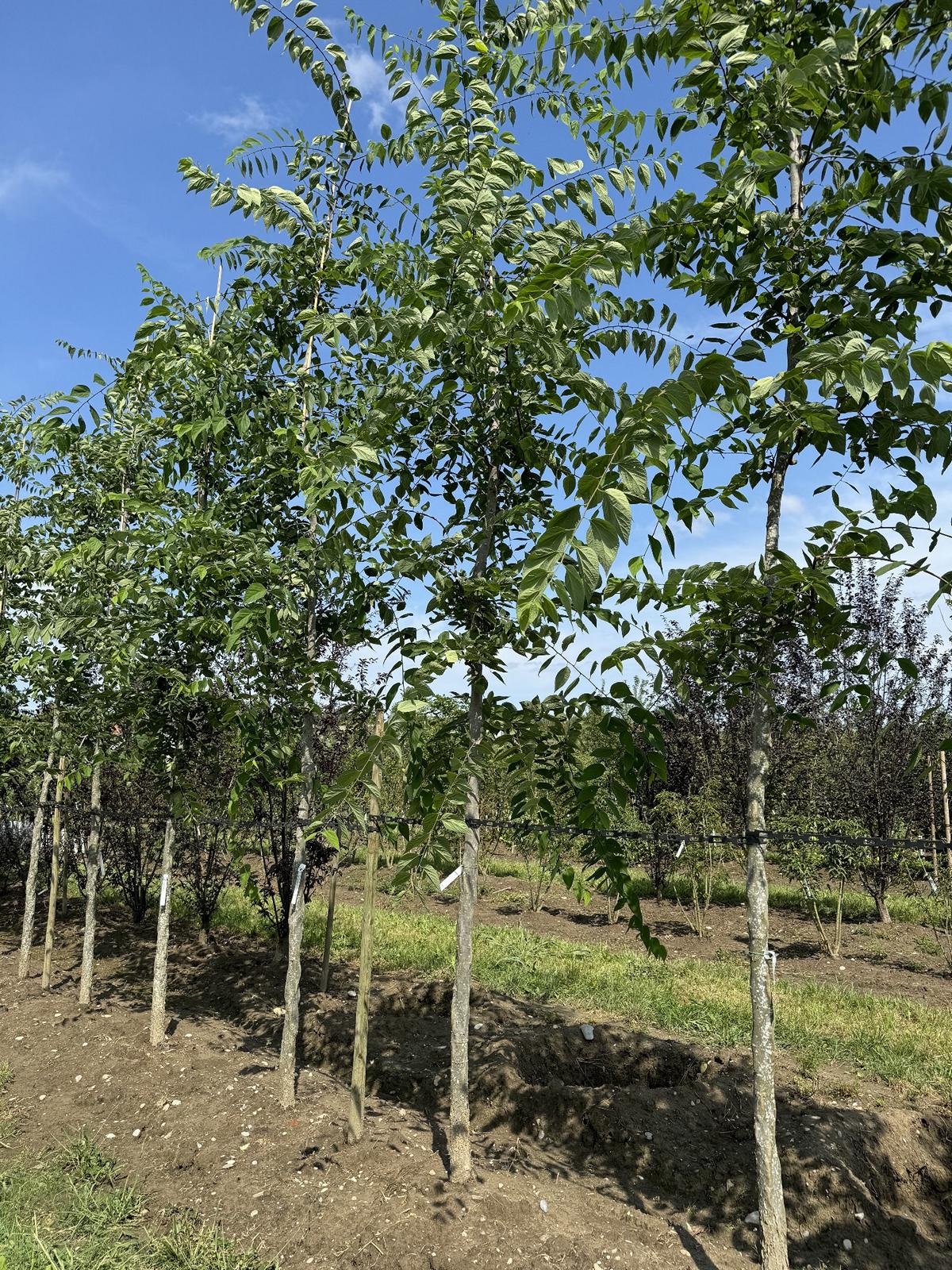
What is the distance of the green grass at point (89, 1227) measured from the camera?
3.29 m

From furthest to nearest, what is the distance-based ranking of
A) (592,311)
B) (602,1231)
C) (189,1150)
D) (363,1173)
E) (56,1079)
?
(56,1079)
(189,1150)
(363,1173)
(602,1231)
(592,311)

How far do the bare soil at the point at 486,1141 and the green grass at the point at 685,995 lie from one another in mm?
502

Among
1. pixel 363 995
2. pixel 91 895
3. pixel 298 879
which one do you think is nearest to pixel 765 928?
pixel 363 995

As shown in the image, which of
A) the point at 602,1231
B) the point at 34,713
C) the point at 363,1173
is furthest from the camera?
the point at 34,713

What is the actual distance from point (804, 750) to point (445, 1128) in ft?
28.4

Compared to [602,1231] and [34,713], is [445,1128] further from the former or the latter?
[34,713]

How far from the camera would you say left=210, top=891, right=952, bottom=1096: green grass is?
19.4 feet

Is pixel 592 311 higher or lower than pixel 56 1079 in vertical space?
higher

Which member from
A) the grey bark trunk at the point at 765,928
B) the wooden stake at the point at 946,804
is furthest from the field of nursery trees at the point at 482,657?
the wooden stake at the point at 946,804

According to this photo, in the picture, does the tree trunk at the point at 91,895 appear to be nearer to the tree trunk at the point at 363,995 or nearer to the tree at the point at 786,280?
the tree trunk at the point at 363,995

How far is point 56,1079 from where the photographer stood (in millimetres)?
5461

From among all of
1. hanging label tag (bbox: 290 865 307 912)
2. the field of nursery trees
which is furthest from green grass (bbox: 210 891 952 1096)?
hanging label tag (bbox: 290 865 307 912)

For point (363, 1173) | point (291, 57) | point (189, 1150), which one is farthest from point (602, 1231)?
point (291, 57)

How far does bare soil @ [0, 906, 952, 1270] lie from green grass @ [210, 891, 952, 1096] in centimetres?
50
